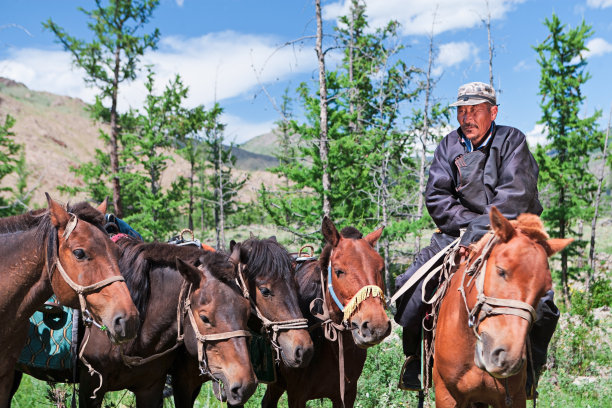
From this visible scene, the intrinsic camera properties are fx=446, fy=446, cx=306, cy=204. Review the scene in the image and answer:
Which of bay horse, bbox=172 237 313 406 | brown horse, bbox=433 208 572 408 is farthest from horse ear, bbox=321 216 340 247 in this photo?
brown horse, bbox=433 208 572 408

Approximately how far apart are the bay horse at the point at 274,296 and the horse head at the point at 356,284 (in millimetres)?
399

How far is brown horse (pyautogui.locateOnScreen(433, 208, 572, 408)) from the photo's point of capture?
2.64 metres

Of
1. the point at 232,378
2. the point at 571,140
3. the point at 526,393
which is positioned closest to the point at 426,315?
the point at 526,393

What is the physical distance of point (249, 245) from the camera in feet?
14.6

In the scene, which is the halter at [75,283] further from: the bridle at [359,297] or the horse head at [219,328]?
the bridle at [359,297]

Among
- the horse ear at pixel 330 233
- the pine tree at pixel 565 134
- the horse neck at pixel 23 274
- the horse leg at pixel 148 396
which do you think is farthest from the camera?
the pine tree at pixel 565 134

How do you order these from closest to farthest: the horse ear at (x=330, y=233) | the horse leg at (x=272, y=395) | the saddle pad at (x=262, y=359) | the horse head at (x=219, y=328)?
1. the horse head at (x=219, y=328)
2. the horse ear at (x=330, y=233)
3. the saddle pad at (x=262, y=359)
4. the horse leg at (x=272, y=395)

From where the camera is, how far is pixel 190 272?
378 centimetres

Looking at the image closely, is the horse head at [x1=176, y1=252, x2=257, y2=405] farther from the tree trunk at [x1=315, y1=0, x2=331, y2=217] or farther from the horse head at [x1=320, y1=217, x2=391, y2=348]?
the tree trunk at [x1=315, y1=0, x2=331, y2=217]

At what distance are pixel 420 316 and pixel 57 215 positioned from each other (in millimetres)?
3150

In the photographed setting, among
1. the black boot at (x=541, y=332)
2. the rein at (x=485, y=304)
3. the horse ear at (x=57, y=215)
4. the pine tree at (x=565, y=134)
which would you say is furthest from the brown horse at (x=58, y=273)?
the pine tree at (x=565, y=134)

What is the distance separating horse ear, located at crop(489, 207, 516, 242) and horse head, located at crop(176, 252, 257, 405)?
2.04m

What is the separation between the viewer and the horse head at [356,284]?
394cm

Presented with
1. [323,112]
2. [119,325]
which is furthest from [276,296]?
[323,112]
